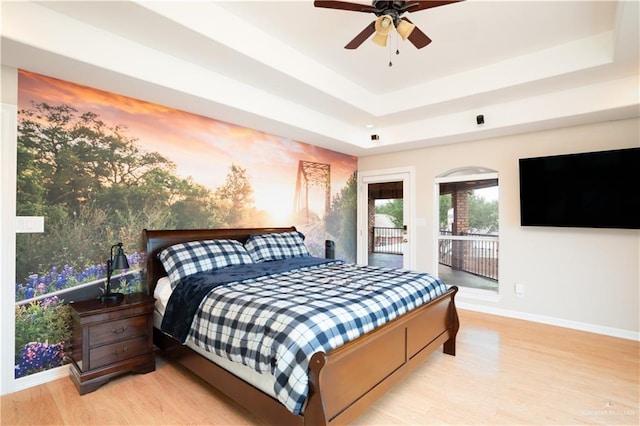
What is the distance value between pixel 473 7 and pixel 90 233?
371 centimetres

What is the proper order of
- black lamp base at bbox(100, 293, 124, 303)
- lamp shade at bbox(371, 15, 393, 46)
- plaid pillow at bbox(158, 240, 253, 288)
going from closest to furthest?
lamp shade at bbox(371, 15, 393, 46) < black lamp base at bbox(100, 293, 124, 303) < plaid pillow at bbox(158, 240, 253, 288)

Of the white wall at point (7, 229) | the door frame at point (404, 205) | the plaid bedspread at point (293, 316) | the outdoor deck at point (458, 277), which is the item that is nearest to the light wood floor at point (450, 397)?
the white wall at point (7, 229)

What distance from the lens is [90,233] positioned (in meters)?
2.78

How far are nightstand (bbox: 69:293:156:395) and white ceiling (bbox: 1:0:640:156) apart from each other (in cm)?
184

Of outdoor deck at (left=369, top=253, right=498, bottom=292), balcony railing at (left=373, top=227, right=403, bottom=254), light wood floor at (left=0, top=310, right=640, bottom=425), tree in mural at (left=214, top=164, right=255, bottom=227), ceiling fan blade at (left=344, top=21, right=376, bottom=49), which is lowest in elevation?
light wood floor at (left=0, top=310, right=640, bottom=425)

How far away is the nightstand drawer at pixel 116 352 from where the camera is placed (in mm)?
2383

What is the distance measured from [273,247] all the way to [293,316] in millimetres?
2001

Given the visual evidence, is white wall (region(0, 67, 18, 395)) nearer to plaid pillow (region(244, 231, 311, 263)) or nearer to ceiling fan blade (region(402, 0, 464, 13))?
plaid pillow (region(244, 231, 311, 263))

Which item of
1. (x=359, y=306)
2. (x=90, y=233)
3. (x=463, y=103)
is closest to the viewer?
(x=359, y=306)

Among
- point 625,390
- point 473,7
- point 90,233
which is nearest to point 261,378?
point 90,233

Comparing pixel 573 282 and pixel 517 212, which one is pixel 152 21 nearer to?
pixel 517 212

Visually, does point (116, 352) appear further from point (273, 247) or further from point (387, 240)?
point (387, 240)

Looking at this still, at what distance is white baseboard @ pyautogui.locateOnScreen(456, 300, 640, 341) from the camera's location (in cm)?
343

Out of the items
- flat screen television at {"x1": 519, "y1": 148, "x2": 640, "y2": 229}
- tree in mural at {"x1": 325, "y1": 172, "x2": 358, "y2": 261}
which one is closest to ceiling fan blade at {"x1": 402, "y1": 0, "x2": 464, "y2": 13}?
flat screen television at {"x1": 519, "y1": 148, "x2": 640, "y2": 229}
